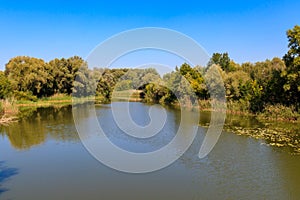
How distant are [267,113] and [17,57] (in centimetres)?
3461

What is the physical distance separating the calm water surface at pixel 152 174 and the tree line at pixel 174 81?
780 centimetres

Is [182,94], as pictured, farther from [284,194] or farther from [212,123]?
[284,194]

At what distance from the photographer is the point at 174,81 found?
3366cm

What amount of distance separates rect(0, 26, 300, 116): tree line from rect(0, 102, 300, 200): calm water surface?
307 inches

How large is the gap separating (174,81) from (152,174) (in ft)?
82.5

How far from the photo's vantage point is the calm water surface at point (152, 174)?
24.5 ft

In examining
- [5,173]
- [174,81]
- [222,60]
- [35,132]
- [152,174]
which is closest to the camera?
[5,173]

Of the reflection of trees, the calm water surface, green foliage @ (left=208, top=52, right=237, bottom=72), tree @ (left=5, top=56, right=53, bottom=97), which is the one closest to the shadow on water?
the calm water surface

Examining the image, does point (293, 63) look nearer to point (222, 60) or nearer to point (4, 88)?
point (4, 88)

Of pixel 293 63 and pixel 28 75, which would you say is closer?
pixel 293 63

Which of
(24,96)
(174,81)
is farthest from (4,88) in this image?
(174,81)

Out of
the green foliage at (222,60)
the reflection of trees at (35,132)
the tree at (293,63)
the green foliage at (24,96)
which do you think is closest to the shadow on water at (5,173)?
the reflection of trees at (35,132)

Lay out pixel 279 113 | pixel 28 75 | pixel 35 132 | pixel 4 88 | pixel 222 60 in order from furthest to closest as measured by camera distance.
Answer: pixel 222 60, pixel 28 75, pixel 4 88, pixel 279 113, pixel 35 132

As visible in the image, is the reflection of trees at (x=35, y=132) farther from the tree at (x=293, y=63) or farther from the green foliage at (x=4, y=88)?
the tree at (x=293, y=63)
